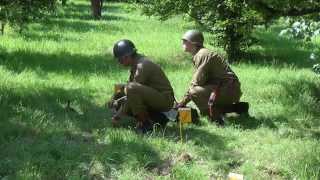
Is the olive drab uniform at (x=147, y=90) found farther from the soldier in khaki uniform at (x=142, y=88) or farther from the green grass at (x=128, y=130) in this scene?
the green grass at (x=128, y=130)

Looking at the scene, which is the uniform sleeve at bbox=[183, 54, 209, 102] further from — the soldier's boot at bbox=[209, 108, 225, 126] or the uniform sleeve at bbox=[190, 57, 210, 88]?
the soldier's boot at bbox=[209, 108, 225, 126]

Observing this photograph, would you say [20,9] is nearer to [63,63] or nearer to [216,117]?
[63,63]

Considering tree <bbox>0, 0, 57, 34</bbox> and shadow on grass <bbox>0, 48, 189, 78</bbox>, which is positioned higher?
tree <bbox>0, 0, 57, 34</bbox>

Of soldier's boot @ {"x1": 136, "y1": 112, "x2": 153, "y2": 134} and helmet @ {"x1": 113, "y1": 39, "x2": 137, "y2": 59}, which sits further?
soldier's boot @ {"x1": 136, "y1": 112, "x2": 153, "y2": 134}

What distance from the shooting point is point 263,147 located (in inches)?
318

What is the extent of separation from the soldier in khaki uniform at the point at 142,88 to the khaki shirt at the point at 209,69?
29.5 inches

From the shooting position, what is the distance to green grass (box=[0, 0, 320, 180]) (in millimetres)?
7094

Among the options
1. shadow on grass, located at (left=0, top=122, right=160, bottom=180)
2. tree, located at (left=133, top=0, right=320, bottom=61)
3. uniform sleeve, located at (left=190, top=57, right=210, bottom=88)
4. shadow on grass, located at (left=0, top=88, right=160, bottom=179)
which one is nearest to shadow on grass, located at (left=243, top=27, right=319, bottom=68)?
tree, located at (left=133, top=0, right=320, bottom=61)

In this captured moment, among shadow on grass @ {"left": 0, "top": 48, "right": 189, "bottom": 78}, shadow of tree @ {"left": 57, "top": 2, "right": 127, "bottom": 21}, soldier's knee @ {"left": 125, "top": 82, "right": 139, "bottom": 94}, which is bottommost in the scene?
shadow of tree @ {"left": 57, "top": 2, "right": 127, "bottom": 21}

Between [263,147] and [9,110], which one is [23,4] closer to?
[9,110]

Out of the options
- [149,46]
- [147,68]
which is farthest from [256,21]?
[149,46]

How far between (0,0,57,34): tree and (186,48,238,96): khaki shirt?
5.40 metres

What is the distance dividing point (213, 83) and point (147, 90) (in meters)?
1.36

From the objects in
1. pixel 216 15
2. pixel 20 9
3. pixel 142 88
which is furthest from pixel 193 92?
pixel 216 15
